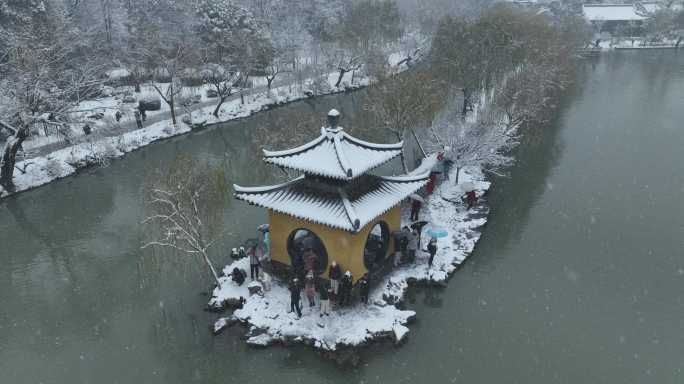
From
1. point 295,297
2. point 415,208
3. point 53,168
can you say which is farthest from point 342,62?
point 295,297

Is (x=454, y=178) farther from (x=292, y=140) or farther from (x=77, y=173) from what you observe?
(x=77, y=173)

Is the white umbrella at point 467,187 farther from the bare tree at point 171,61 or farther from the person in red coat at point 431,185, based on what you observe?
the bare tree at point 171,61

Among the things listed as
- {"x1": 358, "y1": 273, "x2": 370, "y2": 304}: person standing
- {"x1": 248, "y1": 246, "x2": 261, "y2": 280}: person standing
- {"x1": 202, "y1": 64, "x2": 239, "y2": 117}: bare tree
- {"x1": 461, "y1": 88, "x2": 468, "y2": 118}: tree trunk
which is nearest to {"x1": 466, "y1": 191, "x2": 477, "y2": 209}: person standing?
{"x1": 461, "y1": 88, "x2": 468, "y2": 118}: tree trunk

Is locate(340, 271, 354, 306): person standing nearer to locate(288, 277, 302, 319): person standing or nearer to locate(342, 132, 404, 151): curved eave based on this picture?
locate(288, 277, 302, 319): person standing

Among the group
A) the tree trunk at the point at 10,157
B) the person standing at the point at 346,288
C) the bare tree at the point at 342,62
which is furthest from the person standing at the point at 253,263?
Result: the bare tree at the point at 342,62

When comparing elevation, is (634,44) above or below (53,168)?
above

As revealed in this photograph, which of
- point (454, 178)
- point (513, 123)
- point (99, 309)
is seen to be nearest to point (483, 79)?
point (513, 123)

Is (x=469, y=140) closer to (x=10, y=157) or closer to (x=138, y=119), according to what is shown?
(x=138, y=119)
